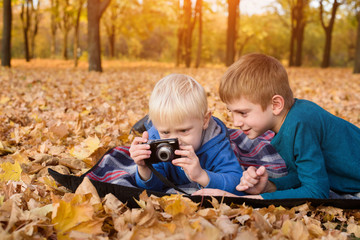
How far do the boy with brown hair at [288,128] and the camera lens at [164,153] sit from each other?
20.4 inches

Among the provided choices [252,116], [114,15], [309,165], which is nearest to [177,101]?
[252,116]

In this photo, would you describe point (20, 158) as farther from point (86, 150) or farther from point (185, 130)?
point (185, 130)

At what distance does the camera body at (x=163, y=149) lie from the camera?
2096mm

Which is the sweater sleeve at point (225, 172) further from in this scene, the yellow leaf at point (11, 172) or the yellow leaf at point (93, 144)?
the yellow leaf at point (11, 172)

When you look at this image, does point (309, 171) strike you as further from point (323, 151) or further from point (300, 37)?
point (300, 37)

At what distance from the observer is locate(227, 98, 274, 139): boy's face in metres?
2.25

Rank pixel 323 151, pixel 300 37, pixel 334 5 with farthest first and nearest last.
Result: 1. pixel 300 37
2. pixel 334 5
3. pixel 323 151

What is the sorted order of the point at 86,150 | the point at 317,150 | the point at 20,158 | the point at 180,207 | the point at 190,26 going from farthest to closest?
the point at 190,26, the point at 86,150, the point at 20,158, the point at 317,150, the point at 180,207

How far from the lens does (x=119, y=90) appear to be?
7.86 meters

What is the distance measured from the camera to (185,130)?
2.25 m

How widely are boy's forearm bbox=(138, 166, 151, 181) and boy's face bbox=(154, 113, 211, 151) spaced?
28cm

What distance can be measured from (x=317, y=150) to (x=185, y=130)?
838mm

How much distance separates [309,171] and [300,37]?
24728 mm

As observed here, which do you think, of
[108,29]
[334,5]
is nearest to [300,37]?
[334,5]
